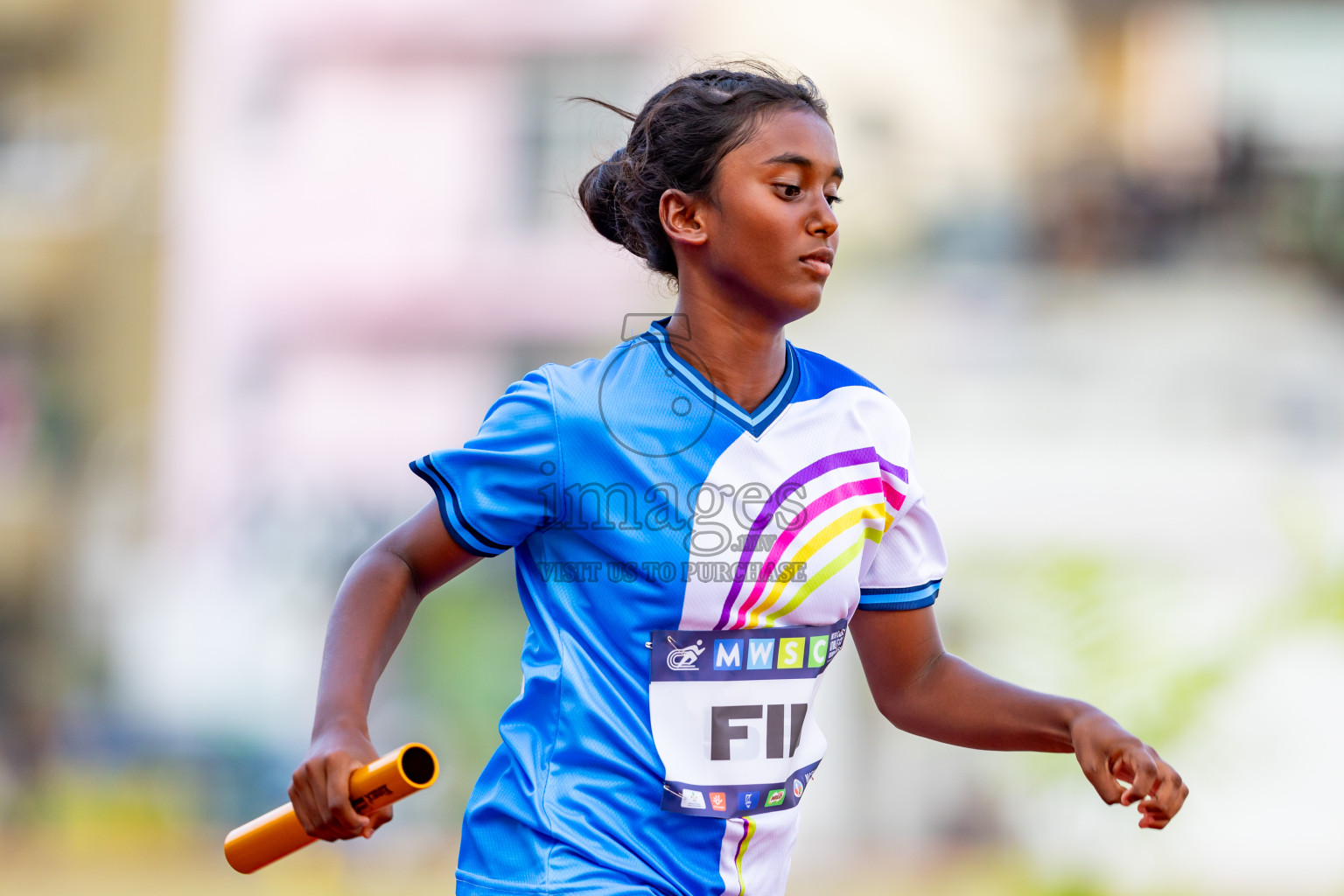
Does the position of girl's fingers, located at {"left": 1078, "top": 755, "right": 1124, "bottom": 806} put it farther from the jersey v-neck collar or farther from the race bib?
the jersey v-neck collar

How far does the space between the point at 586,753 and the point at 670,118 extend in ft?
3.10

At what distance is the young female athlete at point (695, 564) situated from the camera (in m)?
2.03

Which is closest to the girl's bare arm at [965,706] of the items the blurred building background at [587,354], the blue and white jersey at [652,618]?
the blue and white jersey at [652,618]

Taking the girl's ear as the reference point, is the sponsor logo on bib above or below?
below

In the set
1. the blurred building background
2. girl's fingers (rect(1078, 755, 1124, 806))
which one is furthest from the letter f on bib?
the blurred building background

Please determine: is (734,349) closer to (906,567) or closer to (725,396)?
(725,396)

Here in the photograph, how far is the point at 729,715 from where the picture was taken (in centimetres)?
207

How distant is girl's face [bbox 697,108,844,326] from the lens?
2.19 metres

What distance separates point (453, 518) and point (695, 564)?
331 millimetres

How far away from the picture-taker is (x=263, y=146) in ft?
47.3

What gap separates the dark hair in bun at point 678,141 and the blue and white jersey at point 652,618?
28 cm

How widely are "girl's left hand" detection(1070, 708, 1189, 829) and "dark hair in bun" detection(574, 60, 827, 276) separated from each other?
0.93 m

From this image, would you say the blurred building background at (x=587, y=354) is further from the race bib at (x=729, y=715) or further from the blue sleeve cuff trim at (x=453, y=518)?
the blue sleeve cuff trim at (x=453, y=518)

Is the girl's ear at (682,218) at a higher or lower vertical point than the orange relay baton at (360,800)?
higher
